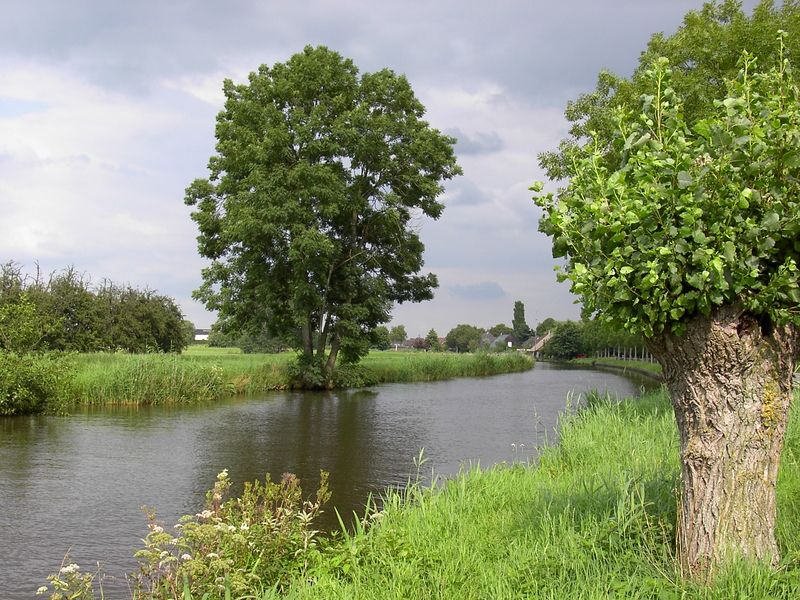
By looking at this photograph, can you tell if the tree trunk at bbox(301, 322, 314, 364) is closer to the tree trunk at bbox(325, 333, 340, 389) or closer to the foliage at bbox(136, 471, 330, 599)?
the tree trunk at bbox(325, 333, 340, 389)

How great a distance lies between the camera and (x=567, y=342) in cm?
10288

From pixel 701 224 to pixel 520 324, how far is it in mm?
141584

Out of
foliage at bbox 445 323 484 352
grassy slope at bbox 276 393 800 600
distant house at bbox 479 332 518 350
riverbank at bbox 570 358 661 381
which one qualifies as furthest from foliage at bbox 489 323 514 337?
grassy slope at bbox 276 393 800 600

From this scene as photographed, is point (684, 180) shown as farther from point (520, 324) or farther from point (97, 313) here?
point (520, 324)

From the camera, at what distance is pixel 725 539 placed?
12.9ft

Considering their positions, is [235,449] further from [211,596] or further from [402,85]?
[402,85]

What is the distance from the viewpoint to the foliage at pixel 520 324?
464ft

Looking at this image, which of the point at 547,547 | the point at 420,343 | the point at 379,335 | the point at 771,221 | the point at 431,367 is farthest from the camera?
the point at 420,343

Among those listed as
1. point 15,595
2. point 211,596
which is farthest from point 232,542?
point 15,595

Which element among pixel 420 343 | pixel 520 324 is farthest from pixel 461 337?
pixel 520 324

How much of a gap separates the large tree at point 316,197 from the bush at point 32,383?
402 inches

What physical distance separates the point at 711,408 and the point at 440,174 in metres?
29.8

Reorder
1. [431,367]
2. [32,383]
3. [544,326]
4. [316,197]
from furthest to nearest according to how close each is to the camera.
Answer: [544,326]
[431,367]
[316,197]
[32,383]

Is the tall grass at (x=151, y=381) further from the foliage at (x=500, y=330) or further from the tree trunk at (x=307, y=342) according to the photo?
the foliage at (x=500, y=330)
